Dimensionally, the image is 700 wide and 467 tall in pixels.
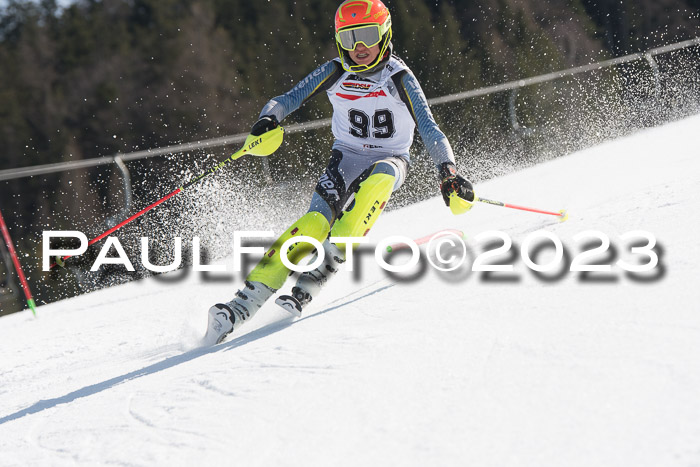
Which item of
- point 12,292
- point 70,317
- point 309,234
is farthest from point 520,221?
point 12,292

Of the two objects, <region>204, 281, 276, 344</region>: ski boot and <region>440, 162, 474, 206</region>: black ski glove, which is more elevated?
<region>440, 162, 474, 206</region>: black ski glove

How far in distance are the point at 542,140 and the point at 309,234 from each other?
863 centimetres

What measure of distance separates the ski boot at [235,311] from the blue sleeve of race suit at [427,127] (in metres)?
1.14

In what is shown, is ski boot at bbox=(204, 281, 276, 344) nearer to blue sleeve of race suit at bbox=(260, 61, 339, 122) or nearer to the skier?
the skier

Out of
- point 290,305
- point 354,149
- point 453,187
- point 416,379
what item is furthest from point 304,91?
point 416,379

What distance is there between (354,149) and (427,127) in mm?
561

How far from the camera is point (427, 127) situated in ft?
13.3

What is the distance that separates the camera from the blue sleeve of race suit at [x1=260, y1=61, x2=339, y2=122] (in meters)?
4.39

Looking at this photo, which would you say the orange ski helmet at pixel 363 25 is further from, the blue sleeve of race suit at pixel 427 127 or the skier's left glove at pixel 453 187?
the skier's left glove at pixel 453 187

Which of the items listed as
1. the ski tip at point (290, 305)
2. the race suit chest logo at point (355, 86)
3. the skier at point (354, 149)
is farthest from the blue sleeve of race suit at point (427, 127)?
the ski tip at point (290, 305)

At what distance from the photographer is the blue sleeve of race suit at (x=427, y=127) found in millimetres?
3941

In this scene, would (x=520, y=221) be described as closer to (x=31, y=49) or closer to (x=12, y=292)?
(x=12, y=292)

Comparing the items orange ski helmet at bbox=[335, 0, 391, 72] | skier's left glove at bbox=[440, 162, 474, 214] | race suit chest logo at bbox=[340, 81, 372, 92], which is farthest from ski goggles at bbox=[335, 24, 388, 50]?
skier's left glove at bbox=[440, 162, 474, 214]

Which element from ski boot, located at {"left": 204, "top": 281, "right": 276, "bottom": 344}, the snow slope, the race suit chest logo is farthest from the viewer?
the race suit chest logo
